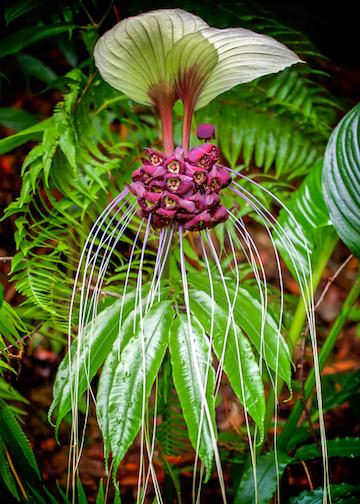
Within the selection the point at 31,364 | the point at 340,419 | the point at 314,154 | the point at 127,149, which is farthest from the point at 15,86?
the point at 340,419

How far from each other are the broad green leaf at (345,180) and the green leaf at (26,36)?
0.55m

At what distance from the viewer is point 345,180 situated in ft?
3.02

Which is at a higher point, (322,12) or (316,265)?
(322,12)

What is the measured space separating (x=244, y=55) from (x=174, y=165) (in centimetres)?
19

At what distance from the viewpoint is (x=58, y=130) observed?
0.96 metres

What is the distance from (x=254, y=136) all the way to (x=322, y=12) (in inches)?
38.9

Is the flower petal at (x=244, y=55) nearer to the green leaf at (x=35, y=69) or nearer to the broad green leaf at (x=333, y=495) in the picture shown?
the broad green leaf at (x=333, y=495)

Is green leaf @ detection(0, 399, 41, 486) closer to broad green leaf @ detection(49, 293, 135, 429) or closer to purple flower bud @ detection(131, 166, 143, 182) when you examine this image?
broad green leaf @ detection(49, 293, 135, 429)

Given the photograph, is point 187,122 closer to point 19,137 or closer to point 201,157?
point 201,157

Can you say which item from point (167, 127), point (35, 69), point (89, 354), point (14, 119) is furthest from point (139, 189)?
point (35, 69)

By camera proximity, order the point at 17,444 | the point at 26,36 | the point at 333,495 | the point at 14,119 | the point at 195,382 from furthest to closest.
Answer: the point at 14,119 → the point at 26,36 → the point at 333,495 → the point at 17,444 → the point at 195,382

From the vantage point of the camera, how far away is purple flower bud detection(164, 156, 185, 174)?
0.78 meters

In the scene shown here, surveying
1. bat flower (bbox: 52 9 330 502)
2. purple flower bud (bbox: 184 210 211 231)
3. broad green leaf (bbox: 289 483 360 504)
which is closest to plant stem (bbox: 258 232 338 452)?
broad green leaf (bbox: 289 483 360 504)

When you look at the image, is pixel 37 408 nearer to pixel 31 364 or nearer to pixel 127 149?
pixel 31 364
